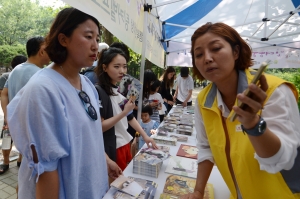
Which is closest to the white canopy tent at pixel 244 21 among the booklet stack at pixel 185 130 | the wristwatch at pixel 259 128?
the booklet stack at pixel 185 130

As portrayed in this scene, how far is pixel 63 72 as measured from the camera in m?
0.88

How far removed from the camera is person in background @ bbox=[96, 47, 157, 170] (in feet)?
4.70

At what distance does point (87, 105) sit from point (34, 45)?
5.27ft

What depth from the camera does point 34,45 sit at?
1977 millimetres

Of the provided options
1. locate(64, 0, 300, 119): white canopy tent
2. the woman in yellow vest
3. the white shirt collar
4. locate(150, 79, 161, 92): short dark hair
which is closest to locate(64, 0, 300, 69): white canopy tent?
locate(64, 0, 300, 119): white canopy tent

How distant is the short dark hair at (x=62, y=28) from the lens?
820mm

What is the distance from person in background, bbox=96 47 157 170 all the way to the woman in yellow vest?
70cm

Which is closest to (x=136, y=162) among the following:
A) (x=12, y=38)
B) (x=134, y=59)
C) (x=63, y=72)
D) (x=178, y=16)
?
(x=63, y=72)

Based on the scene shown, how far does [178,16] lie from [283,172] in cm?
388

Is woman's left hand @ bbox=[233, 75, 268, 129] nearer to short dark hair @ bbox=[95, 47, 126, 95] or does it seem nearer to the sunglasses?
the sunglasses

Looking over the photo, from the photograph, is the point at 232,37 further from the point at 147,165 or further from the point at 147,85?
the point at 147,85

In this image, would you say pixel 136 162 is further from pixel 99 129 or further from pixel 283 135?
pixel 283 135

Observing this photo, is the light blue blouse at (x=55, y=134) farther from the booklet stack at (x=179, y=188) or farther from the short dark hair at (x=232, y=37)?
the short dark hair at (x=232, y=37)

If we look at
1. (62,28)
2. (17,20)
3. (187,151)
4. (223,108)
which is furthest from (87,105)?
(17,20)
